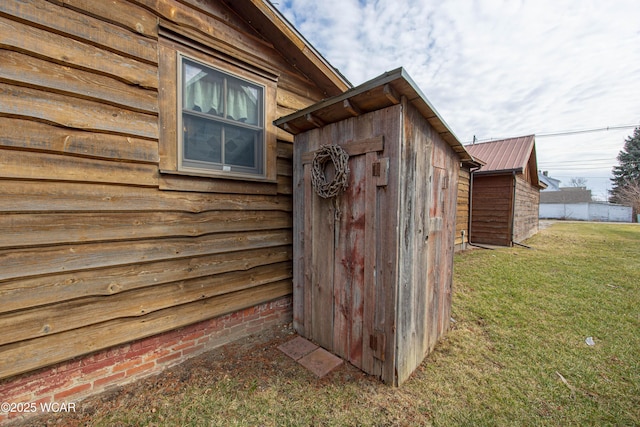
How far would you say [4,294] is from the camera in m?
1.64

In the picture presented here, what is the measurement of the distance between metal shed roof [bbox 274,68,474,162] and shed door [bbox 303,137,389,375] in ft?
0.99

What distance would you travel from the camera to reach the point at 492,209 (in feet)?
30.3

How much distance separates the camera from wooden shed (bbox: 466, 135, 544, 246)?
28.9ft

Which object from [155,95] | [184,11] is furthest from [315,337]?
[184,11]

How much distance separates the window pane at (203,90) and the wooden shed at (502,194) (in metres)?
9.24

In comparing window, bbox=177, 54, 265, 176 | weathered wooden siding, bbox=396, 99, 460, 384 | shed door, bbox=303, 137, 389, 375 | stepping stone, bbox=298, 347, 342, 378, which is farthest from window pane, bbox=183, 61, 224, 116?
stepping stone, bbox=298, 347, 342, 378

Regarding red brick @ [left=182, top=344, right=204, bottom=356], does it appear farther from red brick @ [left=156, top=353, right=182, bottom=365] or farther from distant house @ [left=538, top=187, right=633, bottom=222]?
distant house @ [left=538, top=187, right=633, bottom=222]

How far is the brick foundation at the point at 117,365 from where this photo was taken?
1.74m

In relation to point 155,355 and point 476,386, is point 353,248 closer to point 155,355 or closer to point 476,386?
point 476,386

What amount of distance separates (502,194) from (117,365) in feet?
36.6

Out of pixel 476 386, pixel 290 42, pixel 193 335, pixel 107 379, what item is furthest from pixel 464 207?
pixel 107 379

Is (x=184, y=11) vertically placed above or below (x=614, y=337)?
above

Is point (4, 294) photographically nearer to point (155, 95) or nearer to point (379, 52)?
point (155, 95)

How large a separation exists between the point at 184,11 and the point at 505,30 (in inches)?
213
